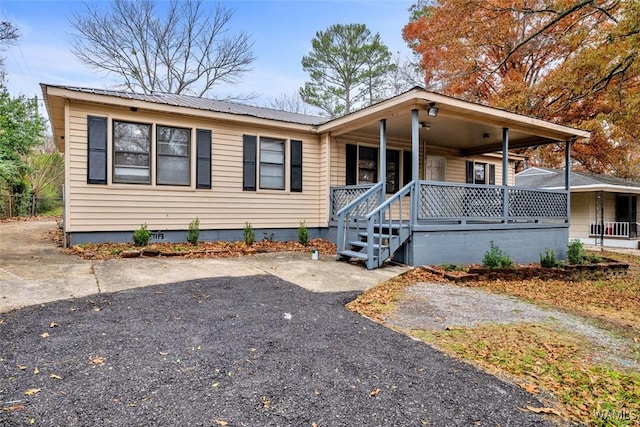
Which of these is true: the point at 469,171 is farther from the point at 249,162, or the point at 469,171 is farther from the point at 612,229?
the point at 612,229

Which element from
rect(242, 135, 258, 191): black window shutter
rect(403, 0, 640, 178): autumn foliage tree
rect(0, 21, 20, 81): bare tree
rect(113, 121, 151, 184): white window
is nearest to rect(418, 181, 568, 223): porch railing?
rect(403, 0, 640, 178): autumn foliage tree

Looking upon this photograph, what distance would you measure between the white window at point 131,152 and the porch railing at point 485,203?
5.58m

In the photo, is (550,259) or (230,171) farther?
(230,171)

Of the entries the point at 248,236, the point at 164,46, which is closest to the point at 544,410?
the point at 248,236

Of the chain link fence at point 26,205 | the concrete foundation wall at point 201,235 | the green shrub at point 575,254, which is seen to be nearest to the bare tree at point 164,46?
the chain link fence at point 26,205

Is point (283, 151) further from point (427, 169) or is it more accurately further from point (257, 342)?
point (257, 342)

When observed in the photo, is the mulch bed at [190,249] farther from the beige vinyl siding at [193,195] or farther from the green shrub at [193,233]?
the beige vinyl siding at [193,195]

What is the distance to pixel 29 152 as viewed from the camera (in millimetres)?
15891

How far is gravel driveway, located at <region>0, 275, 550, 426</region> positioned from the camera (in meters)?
1.99

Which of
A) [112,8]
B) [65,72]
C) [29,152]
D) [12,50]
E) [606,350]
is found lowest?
[606,350]

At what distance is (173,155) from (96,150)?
1.42 metres

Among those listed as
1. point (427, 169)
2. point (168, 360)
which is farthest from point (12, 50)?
point (168, 360)

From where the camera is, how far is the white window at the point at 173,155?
7.76 meters

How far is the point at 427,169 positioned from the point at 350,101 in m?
12.1
